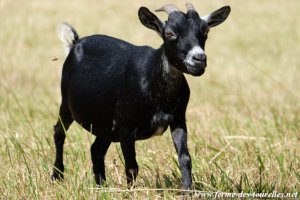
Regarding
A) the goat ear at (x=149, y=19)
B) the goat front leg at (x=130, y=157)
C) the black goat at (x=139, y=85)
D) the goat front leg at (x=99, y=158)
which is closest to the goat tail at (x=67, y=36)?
the black goat at (x=139, y=85)

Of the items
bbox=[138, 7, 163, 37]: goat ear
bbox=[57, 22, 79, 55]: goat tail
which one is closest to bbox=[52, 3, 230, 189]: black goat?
bbox=[138, 7, 163, 37]: goat ear

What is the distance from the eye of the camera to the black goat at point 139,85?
5867 millimetres

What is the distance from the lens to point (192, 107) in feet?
39.3

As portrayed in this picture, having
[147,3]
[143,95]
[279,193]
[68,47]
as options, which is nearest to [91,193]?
[143,95]

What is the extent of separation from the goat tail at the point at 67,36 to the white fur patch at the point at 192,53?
2.37 m

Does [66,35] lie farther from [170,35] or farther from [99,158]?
[170,35]

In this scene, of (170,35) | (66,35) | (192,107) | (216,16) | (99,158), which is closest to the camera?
(170,35)

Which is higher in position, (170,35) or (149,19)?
(149,19)

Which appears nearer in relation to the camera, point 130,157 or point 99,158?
point 130,157

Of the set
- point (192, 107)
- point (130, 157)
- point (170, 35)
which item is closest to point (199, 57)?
point (170, 35)

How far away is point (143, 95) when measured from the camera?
620 cm

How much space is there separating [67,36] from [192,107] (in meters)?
4.57

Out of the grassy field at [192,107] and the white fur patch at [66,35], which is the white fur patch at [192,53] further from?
the white fur patch at [66,35]

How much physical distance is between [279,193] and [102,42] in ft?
7.74
